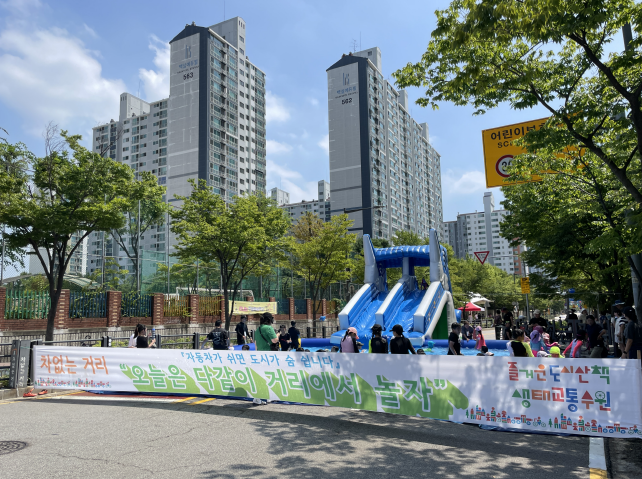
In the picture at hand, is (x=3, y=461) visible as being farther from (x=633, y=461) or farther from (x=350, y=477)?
(x=633, y=461)

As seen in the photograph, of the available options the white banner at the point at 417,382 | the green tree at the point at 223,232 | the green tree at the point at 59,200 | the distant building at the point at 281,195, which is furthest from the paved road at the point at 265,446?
the distant building at the point at 281,195

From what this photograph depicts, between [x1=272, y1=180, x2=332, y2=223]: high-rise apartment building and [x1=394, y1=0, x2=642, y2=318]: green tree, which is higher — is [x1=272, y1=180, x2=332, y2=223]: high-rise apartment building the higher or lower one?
the higher one

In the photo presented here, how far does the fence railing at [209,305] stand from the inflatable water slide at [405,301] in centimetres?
950

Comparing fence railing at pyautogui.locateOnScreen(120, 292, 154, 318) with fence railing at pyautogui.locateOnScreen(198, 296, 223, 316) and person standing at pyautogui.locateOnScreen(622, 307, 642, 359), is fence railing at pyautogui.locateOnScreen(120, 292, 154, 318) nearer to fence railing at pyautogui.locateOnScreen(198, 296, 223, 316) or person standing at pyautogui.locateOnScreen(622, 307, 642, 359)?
fence railing at pyautogui.locateOnScreen(198, 296, 223, 316)

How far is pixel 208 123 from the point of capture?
7281 cm

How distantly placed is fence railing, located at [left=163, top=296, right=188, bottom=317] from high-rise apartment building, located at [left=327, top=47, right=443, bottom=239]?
5628 centimetres

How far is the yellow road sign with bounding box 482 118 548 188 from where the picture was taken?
15.4 metres

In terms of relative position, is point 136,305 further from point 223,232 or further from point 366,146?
point 366,146

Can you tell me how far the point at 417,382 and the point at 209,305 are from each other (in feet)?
70.1

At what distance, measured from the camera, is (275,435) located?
722 centimetres

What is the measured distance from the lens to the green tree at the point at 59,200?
1420 centimetres

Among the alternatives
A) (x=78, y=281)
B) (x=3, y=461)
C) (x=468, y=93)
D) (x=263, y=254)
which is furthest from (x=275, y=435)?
(x=78, y=281)

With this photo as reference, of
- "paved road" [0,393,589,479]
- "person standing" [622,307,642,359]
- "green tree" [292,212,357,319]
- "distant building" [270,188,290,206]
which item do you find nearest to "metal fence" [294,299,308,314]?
"green tree" [292,212,357,319]

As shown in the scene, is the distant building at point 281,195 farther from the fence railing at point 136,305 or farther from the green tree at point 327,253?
the fence railing at point 136,305
